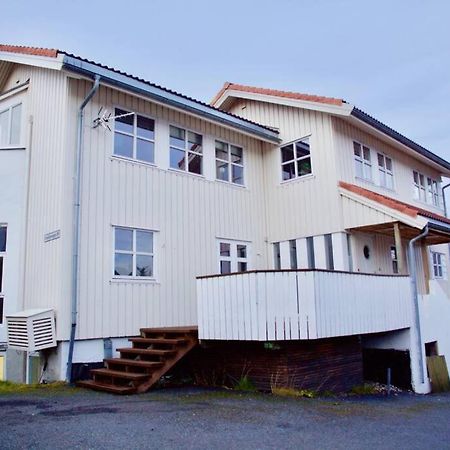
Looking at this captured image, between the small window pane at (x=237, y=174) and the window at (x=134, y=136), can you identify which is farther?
the small window pane at (x=237, y=174)

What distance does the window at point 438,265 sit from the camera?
1736 centimetres

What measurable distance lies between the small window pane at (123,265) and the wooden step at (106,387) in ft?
7.71

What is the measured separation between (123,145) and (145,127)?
0.85 metres

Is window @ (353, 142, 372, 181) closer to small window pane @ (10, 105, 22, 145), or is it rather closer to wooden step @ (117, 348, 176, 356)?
wooden step @ (117, 348, 176, 356)

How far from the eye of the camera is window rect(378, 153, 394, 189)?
15411 mm

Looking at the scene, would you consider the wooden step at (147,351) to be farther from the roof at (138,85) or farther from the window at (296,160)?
the window at (296,160)

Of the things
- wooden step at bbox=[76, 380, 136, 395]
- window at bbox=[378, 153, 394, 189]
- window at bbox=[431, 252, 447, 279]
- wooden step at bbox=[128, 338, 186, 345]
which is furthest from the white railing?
window at bbox=[431, 252, 447, 279]

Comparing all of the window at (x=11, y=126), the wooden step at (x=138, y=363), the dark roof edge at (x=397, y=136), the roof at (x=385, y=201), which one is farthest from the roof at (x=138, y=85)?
the wooden step at (x=138, y=363)

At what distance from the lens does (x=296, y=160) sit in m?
13.9

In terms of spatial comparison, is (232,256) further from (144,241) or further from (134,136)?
(134,136)

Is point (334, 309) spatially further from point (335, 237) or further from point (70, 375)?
point (70, 375)

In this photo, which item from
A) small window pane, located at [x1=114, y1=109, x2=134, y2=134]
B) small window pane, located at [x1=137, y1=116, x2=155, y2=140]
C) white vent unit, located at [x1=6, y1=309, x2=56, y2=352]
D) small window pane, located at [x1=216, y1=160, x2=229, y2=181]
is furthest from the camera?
small window pane, located at [x1=216, y1=160, x2=229, y2=181]

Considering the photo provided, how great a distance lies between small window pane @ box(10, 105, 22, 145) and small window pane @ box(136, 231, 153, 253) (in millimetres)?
3719

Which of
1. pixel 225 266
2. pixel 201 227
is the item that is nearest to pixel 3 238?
pixel 201 227
